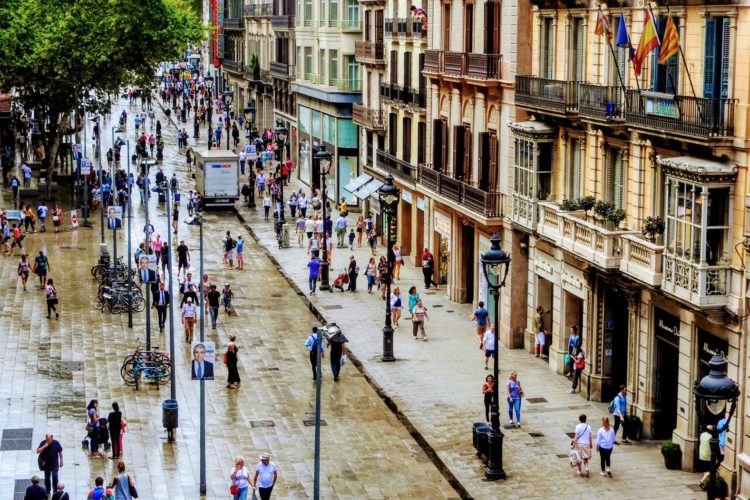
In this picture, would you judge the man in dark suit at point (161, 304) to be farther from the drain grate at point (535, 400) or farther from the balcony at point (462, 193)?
the drain grate at point (535, 400)

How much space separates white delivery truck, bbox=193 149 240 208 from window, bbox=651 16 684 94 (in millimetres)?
44030

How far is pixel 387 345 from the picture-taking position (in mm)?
44250

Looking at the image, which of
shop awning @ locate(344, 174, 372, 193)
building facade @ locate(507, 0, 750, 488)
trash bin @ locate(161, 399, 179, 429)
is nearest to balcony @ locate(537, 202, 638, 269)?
building facade @ locate(507, 0, 750, 488)

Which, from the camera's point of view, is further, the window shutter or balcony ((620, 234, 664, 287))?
the window shutter

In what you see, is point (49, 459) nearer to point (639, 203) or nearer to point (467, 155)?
point (639, 203)

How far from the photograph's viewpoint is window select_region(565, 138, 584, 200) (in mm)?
40906

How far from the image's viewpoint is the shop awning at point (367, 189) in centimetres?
6575

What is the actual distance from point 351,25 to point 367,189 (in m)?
14.3

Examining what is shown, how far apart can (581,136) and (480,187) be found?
8663 mm

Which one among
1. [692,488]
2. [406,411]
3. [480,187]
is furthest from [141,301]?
[692,488]

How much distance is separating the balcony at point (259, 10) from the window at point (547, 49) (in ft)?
193

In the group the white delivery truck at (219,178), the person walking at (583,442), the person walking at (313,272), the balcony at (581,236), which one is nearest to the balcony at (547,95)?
the balcony at (581,236)

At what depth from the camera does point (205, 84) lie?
513ft

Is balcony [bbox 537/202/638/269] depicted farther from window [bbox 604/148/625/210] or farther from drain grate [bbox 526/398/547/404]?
drain grate [bbox 526/398/547/404]
